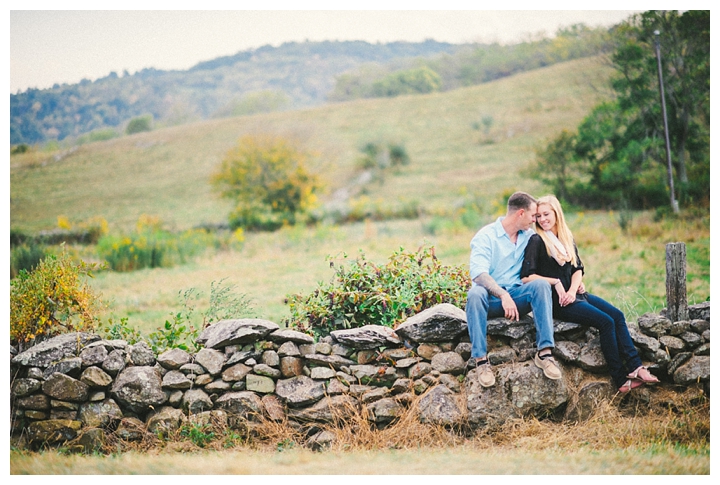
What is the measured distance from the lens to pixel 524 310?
4418mm

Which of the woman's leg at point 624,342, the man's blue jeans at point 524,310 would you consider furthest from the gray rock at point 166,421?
the woman's leg at point 624,342

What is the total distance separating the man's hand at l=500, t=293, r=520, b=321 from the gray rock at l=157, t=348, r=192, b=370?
245 cm

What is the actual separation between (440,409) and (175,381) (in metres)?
2.02

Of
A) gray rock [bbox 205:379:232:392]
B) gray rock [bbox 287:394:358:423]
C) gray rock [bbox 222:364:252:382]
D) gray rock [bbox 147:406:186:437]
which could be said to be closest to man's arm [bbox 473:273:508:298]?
gray rock [bbox 287:394:358:423]

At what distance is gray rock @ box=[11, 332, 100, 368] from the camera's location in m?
4.37

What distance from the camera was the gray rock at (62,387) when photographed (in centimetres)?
430

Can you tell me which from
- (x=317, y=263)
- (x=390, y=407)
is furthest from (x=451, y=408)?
(x=317, y=263)

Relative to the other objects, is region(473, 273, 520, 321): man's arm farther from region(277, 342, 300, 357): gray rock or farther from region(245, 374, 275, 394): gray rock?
region(245, 374, 275, 394): gray rock

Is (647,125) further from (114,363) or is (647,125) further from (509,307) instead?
(114,363)

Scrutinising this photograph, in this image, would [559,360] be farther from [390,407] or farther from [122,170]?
[122,170]

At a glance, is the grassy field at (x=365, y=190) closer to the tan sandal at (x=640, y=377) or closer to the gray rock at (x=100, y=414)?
the tan sandal at (x=640, y=377)

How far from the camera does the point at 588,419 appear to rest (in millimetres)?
4328

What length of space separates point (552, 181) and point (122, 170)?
18.0 m

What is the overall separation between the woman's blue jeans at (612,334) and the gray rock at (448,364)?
0.87 m
